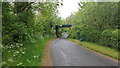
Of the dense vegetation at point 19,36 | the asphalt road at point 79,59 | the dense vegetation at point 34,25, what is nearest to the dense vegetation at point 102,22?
the dense vegetation at point 34,25

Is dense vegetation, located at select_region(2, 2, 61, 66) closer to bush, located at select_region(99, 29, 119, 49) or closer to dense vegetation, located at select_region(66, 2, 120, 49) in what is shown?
dense vegetation, located at select_region(66, 2, 120, 49)

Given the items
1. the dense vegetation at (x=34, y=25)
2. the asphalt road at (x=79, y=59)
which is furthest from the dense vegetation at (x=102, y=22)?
the asphalt road at (x=79, y=59)

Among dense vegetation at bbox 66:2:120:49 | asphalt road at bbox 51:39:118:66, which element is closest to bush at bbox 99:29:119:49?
dense vegetation at bbox 66:2:120:49

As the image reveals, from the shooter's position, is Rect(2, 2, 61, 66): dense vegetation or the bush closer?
Rect(2, 2, 61, 66): dense vegetation

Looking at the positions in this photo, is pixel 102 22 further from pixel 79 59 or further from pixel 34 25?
pixel 79 59

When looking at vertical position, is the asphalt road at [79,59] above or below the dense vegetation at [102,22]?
below

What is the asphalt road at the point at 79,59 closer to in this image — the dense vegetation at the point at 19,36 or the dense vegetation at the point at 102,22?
the dense vegetation at the point at 19,36

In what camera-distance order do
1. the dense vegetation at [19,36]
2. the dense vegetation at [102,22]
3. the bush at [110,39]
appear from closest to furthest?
the dense vegetation at [19,36] < the bush at [110,39] < the dense vegetation at [102,22]

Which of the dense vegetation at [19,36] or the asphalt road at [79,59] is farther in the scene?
the asphalt road at [79,59]

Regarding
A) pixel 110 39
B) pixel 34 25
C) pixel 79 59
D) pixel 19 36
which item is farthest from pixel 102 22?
pixel 19 36

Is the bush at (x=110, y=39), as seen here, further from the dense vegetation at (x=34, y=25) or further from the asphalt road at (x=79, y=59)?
the asphalt road at (x=79, y=59)

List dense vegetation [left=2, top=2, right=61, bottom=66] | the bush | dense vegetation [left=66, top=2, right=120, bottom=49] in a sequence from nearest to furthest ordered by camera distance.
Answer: dense vegetation [left=2, top=2, right=61, bottom=66]
the bush
dense vegetation [left=66, top=2, right=120, bottom=49]

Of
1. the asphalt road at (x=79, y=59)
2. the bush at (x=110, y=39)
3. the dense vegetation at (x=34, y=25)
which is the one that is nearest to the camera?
the asphalt road at (x=79, y=59)

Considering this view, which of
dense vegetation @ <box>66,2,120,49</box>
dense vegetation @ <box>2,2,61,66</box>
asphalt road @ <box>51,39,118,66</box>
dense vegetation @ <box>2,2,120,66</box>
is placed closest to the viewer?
dense vegetation @ <box>2,2,61,66</box>
